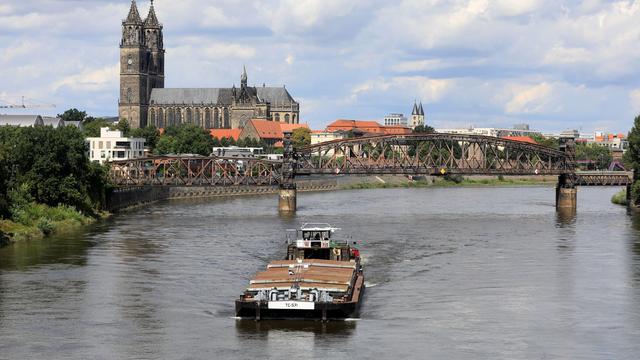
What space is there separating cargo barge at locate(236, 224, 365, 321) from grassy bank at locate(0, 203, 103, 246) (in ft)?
104

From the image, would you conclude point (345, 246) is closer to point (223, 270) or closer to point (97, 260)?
point (223, 270)

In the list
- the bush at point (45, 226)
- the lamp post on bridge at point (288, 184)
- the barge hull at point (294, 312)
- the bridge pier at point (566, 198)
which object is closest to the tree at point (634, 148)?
the bridge pier at point (566, 198)

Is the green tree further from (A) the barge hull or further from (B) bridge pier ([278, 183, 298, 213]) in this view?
(A) the barge hull

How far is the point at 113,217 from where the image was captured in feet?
393

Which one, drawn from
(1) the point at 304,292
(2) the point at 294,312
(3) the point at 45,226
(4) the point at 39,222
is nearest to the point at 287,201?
(3) the point at 45,226

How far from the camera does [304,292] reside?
54.5 meters

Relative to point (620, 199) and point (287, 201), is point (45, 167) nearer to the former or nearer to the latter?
point (287, 201)

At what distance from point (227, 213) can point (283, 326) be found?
3120 inches

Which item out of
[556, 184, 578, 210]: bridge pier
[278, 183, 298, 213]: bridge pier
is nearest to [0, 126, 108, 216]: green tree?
[278, 183, 298, 213]: bridge pier

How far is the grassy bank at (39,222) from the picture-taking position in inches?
3484

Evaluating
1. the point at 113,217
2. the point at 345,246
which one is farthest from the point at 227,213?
the point at 345,246

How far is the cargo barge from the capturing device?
53.2 meters

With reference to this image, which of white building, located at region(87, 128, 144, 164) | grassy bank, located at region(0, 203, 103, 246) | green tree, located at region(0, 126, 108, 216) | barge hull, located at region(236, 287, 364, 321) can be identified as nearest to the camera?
barge hull, located at region(236, 287, 364, 321)

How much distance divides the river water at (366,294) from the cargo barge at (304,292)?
2.50 ft
